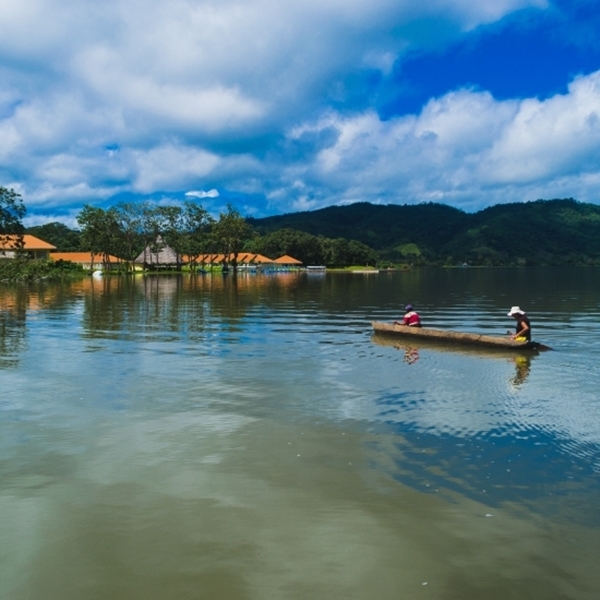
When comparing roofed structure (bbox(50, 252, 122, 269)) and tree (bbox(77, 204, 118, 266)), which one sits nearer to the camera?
tree (bbox(77, 204, 118, 266))

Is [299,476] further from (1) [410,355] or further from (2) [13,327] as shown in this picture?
(2) [13,327]

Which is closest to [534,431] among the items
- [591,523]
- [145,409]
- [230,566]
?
[591,523]

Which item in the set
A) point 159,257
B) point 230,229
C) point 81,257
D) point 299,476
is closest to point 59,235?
point 81,257

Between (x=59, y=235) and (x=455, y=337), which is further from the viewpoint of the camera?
(x=59, y=235)

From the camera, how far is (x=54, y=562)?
24.7 feet

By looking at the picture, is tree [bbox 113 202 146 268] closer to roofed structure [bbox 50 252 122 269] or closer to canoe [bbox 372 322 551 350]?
roofed structure [bbox 50 252 122 269]

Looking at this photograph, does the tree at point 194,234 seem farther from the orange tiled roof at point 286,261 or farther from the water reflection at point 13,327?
the water reflection at point 13,327

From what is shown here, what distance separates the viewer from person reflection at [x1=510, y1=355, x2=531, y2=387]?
1802 centimetres

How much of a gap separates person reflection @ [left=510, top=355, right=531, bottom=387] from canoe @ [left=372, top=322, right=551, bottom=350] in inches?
29.2

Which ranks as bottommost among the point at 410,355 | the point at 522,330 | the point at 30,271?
the point at 410,355

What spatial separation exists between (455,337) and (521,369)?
178 inches

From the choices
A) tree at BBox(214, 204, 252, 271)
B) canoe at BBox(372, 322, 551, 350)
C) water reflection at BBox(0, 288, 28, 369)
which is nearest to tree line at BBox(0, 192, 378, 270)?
tree at BBox(214, 204, 252, 271)

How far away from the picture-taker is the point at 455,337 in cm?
2416

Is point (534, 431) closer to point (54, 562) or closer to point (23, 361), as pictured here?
point (54, 562)
